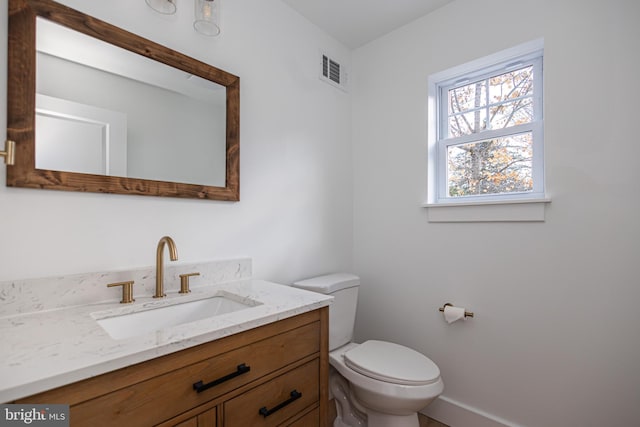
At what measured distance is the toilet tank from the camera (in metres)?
1.77

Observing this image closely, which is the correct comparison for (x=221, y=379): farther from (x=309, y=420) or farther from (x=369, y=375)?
(x=369, y=375)

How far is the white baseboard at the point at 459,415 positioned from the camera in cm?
169

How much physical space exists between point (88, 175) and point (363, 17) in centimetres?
177

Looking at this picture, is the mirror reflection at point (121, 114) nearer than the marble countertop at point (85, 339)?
No

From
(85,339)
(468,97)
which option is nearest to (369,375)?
(85,339)

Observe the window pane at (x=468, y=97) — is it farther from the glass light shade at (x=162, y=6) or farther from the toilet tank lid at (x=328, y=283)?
the glass light shade at (x=162, y=6)

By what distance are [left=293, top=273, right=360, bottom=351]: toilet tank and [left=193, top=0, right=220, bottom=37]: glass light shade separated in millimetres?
1289

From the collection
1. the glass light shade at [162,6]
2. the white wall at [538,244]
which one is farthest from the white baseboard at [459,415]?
the glass light shade at [162,6]

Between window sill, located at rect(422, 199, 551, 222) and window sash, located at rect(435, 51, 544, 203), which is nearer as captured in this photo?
window sill, located at rect(422, 199, 551, 222)

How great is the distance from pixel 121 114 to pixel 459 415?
88.7 inches

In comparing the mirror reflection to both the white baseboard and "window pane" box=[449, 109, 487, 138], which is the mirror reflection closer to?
"window pane" box=[449, 109, 487, 138]

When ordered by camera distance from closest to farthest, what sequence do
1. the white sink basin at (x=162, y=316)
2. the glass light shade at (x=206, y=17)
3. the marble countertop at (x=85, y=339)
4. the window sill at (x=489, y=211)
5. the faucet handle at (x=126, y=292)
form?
the marble countertop at (x=85, y=339) < the white sink basin at (x=162, y=316) < the faucet handle at (x=126, y=292) < the glass light shade at (x=206, y=17) < the window sill at (x=489, y=211)

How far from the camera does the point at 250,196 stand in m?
1.68

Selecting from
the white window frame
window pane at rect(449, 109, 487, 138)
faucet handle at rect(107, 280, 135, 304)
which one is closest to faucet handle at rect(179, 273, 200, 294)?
faucet handle at rect(107, 280, 135, 304)
